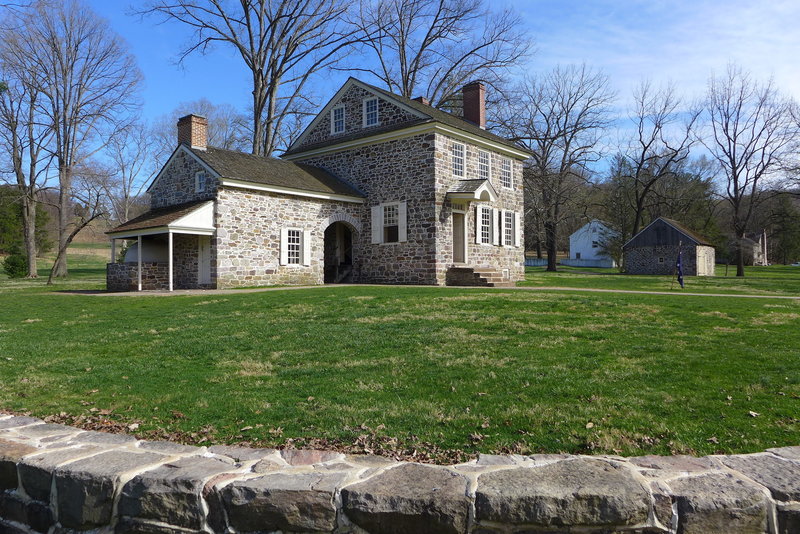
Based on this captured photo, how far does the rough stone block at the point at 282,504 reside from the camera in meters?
2.72

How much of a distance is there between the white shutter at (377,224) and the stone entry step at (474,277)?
3328 mm

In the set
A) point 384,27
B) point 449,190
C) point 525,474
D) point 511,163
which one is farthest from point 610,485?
point 384,27

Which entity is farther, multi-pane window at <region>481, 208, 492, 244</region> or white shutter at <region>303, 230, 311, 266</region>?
multi-pane window at <region>481, 208, 492, 244</region>

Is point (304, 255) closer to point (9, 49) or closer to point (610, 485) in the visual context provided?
point (610, 485)

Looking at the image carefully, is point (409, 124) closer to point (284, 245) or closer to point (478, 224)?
point (478, 224)

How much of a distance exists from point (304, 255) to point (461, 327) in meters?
13.3

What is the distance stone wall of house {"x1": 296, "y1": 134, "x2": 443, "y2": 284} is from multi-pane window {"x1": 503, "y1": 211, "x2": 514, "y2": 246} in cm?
536

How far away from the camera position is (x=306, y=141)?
84.5 feet

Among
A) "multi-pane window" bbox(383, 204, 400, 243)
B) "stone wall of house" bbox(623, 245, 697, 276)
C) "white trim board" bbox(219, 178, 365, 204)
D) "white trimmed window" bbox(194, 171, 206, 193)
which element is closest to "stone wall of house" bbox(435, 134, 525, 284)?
"multi-pane window" bbox(383, 204, 400, 243)

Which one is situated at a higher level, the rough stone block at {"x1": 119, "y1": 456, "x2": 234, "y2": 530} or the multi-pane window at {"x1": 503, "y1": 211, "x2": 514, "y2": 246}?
the multi-pane window at {"x1": 503, "y1": 211, "x2": 514, "y2": 246}

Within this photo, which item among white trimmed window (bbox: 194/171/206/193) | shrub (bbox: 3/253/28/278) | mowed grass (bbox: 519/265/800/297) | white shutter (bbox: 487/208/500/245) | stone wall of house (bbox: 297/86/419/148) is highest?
stone wall of house (bbox: 297/86/419/148)

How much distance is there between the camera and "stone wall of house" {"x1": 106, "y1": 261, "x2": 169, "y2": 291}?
19656 millimetres

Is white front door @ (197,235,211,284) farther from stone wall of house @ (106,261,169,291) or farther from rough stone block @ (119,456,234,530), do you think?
rough stone block @ (119,456,234,530)

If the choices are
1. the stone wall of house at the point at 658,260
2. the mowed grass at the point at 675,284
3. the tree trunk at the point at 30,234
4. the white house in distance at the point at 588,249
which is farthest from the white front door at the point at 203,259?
Answer: the white house in distance at the point at 588,249
